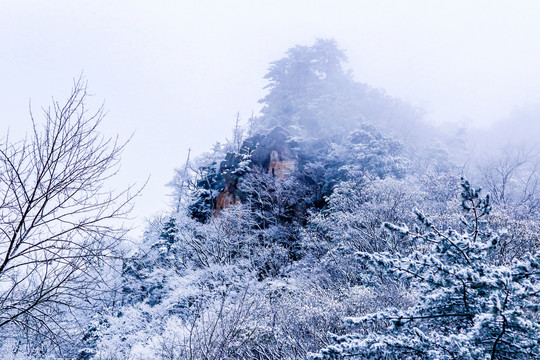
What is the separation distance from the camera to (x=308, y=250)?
17.1 m

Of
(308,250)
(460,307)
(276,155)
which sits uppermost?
(276,155)

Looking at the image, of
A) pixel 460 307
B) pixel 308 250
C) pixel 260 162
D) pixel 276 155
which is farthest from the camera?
pixel 260 162

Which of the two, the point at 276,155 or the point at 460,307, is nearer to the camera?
the point at 460,307

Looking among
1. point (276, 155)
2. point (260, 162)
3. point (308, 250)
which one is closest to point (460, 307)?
point (308, 250)

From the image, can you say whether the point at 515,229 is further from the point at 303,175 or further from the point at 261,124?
the point at 261,124

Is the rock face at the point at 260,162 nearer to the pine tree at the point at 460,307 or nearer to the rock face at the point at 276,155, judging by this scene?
the rock face at the point at 276,155

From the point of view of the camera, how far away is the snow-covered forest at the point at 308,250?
2.69m

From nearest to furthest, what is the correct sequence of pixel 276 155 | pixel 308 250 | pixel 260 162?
pixel 308 250 → pixel 276 155 → pixel 260 162

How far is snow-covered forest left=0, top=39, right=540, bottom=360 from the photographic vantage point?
2686 millimetres

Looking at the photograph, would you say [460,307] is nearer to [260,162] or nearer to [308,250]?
[308,250]

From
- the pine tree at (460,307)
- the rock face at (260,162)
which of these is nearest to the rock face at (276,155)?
the rock face at (260,162)

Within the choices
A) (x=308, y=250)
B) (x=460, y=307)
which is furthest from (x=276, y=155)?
(x=460, y=307)

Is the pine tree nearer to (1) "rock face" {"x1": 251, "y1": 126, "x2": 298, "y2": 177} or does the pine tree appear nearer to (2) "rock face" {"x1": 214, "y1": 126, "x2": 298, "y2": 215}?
(2) "rock face" {"x1": 214, "y1": 126, "x2": 298, "y2": 215}

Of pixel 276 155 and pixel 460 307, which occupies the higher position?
pixel 276 155
